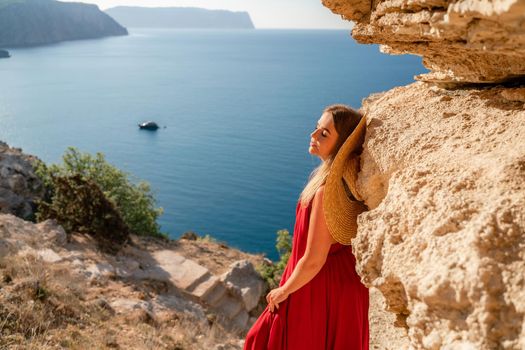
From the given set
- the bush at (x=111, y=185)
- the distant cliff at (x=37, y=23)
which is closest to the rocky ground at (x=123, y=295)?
the bush at (x=111, y=185)

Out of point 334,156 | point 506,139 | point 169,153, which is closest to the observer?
point 506,139

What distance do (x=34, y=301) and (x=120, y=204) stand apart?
12448 millimetres

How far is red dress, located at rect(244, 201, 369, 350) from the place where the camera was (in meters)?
3.56

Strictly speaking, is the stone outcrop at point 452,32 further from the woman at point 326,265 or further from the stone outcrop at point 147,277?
the stone outcrop at point 147,277

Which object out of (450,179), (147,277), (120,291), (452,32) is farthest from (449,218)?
(147,277)

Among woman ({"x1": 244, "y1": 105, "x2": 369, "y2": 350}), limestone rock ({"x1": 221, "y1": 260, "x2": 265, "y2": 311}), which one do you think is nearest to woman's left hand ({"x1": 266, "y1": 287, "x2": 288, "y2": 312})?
woman ({"x1": 244, "y1": 105, "x2": 369, "y2": 350})

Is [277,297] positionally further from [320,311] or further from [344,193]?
[344,193]

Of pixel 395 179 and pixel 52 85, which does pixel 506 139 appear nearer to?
pixel 395 179

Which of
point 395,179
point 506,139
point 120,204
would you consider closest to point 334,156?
point 395,179

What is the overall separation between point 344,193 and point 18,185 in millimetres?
17081

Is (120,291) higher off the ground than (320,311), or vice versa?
(320,311)

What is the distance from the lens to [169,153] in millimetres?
57594

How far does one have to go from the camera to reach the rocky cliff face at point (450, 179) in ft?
6.89

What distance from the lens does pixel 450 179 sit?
2584 millimetres
